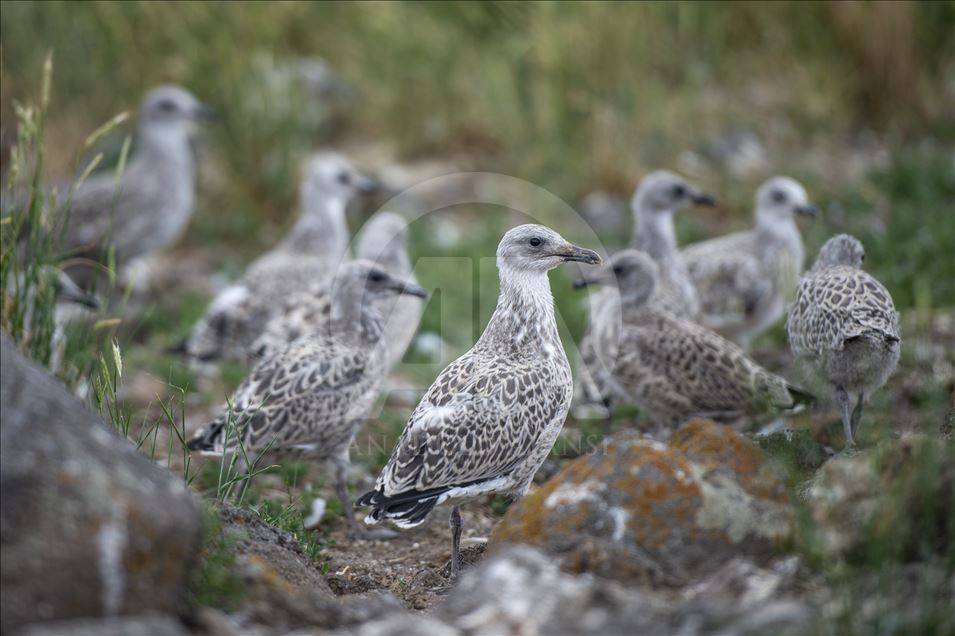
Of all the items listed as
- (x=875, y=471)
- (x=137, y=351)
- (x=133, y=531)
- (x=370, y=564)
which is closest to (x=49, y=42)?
(x=137, y=351)

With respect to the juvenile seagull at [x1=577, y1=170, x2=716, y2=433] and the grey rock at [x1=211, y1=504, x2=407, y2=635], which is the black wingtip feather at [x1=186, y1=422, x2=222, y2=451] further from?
the juvenile seagull at [x1=577, y1=170, x2=716, y2=433]

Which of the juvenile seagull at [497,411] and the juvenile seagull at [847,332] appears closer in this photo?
the juvenile seagull at [497,411]

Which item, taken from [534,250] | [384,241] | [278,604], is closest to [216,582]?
[278,604]

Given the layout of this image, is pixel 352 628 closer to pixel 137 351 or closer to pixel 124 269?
pixel 137 351

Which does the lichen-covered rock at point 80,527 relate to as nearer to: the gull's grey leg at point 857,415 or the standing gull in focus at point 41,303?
the standing gull in focus at point 41,303

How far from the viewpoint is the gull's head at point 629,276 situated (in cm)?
704

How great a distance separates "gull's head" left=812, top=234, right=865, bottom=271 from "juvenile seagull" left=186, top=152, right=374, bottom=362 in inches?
127

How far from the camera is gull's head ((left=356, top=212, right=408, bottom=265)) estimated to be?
326 inches

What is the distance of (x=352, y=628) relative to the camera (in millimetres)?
3486

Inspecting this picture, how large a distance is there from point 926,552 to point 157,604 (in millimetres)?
2328

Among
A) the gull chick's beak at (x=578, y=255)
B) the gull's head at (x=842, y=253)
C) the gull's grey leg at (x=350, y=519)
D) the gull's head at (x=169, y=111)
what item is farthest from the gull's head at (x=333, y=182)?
the gull's head at (x=842, y=253)

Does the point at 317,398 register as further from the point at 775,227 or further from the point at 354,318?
the point at 775,227

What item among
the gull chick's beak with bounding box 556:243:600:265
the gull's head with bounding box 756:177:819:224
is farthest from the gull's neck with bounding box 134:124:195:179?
the gull chick's beak with bounding box 556:243:600:265

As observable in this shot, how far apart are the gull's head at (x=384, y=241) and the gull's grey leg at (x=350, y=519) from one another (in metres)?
2.54
